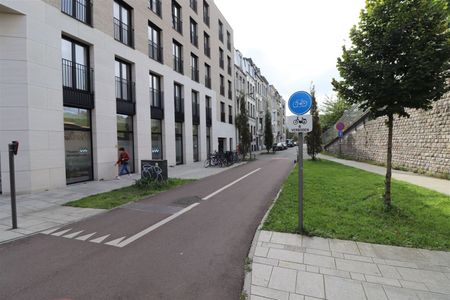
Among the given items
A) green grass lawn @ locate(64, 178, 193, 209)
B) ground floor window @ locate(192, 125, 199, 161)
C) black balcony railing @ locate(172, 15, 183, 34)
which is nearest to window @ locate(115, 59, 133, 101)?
green grass lawn @ locate(64, 178, 193, 209)

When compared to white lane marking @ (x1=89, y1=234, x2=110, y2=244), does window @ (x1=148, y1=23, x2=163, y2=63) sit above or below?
above

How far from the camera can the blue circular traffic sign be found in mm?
5219

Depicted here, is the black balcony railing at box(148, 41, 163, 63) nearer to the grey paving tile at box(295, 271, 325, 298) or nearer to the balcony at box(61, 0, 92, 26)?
the balcony at box(61, 0, 92, 26)

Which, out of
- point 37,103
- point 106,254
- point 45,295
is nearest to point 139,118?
point 37,103

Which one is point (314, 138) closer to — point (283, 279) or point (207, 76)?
point (207, 76)

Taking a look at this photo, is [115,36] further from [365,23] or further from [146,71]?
[365,23]

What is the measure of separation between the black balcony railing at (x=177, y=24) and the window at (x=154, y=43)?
255cm

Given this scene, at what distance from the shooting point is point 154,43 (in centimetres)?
1817

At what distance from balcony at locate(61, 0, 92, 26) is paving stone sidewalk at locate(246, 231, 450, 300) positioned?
12.6m

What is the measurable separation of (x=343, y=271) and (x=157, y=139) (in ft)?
52.9

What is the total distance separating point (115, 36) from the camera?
14500mm

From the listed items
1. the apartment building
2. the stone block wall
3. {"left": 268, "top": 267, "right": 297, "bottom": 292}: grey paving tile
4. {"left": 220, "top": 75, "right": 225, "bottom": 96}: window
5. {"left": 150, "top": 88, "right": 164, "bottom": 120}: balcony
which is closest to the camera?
{"left": 268, "top": 267, "right": 297, "bottom": 292}: grey paving tile

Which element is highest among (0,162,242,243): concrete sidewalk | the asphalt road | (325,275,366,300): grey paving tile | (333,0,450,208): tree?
(333,0,450,208): tree

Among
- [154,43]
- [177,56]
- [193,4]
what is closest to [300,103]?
[154,43]
